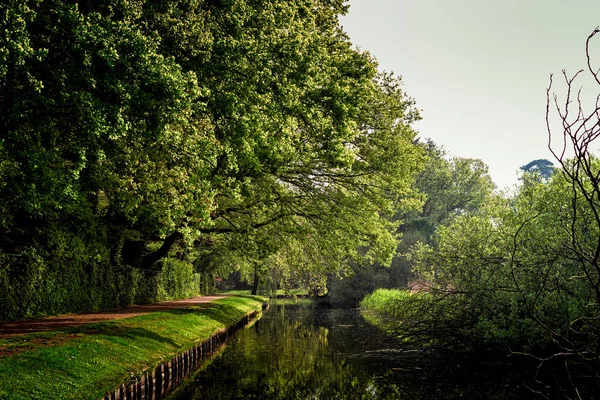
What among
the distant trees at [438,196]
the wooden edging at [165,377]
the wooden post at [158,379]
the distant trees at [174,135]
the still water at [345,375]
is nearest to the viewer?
the wooden edging at [165,377]

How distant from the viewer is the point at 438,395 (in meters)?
13.4

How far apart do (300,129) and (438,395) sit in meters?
13.9

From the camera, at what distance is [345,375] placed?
16.7 meters

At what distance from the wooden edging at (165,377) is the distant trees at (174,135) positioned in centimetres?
468

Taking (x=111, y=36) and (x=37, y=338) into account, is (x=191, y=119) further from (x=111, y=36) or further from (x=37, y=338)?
(x=37, y=338)

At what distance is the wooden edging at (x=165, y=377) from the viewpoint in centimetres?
1211

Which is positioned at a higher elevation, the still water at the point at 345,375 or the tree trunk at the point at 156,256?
the tree trunk at the point at 156,256

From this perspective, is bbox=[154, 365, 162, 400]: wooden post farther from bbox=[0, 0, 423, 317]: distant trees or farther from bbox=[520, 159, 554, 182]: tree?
bbox=[520, 159, 554, 182]: tree

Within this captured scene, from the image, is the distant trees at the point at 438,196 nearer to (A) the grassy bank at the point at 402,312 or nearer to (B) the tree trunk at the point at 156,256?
(A) the grassy bank at the point at 402,312

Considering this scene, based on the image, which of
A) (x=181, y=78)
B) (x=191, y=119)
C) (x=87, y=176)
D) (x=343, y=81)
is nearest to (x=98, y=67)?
(x=181, y=78)

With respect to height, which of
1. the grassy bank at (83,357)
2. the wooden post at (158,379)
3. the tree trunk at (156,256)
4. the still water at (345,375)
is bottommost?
the still water at (345,375)

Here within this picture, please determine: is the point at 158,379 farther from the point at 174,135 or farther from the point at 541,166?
the point at 541,166

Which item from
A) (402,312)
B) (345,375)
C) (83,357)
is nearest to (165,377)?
(83,357)

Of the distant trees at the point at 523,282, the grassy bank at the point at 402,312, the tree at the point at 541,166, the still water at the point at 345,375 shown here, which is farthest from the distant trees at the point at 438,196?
the tree at the point at 541,166
